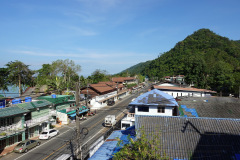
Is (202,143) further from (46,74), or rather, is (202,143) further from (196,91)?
(46,74)

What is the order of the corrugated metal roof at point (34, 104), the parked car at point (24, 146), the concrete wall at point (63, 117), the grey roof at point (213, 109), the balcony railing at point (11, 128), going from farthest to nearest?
the concrete wall at point (63, 117)
the corrugated metal roof at point (34, 104)
the grey roof at point (213, 109)
the balcony railing at point (11, 128)
the parked car at point (24, 146)

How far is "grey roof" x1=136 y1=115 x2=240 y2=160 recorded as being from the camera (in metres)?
11.6

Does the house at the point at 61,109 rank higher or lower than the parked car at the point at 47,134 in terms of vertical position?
higher

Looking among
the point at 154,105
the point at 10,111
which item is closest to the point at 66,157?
the point at 10,111

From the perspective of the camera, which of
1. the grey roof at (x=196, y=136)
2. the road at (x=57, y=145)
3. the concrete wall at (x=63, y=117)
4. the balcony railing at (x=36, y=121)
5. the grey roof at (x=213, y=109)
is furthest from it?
the concrete wall at (x=63, y=117)

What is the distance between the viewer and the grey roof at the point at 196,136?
11.6 metres

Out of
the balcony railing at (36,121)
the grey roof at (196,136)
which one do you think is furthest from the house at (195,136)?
the balcony railing at (36,121)

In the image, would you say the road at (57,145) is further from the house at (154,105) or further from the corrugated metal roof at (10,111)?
the house at (154,105)

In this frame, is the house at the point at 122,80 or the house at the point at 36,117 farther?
the house at the point at 122,80

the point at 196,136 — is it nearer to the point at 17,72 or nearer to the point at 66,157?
the point at 66,157

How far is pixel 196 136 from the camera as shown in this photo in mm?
12898

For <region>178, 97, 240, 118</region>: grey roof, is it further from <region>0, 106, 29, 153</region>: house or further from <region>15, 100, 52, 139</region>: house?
<region>0, 106, 29, 153</region>: house

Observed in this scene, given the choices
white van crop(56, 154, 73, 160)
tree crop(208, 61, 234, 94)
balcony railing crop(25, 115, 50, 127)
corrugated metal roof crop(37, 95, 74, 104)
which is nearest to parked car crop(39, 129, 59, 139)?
balcony railing crop(25, 115, 50, 127)

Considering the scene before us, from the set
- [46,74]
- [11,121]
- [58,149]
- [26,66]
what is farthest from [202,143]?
[46,74]
